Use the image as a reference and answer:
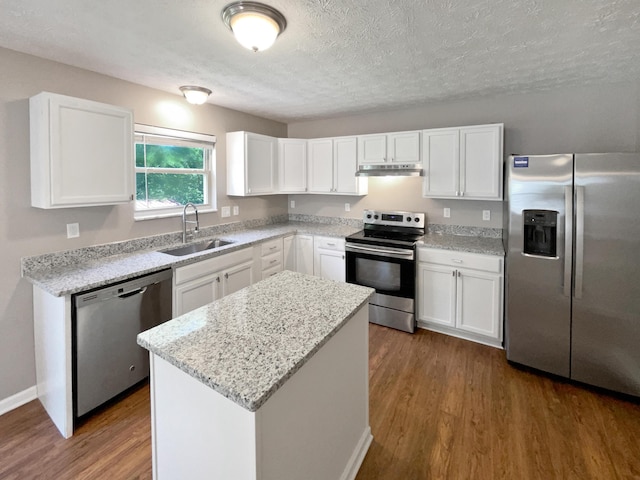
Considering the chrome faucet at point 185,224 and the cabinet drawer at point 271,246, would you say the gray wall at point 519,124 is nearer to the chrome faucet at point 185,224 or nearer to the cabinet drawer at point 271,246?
the cabinet drawer at point 271,246

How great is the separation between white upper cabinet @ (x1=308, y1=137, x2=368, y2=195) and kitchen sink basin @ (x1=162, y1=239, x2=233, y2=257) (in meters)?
1.47

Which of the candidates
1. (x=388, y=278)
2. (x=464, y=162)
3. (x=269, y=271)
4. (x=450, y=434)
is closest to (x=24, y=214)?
(x=269, y=271)

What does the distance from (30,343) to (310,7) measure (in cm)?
286

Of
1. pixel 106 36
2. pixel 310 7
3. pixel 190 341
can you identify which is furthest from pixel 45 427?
pixel 310 7

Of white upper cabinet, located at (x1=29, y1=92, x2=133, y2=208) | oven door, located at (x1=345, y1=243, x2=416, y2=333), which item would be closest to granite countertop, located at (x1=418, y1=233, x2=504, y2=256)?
oven door, located at (x1=345, y1=243, x2=416, y2=333)

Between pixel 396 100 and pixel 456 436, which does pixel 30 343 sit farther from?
pixel 396 100

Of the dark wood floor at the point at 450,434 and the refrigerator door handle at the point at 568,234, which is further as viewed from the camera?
the refrigerator door handle at the point at 568,234

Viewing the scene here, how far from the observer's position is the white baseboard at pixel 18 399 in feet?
7.22

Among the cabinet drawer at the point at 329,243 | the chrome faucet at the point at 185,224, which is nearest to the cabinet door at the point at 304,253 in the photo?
the cabinet drawer at the point at 329,243

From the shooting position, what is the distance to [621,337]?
7.56 ft

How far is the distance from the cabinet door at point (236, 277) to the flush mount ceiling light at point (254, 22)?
199cm

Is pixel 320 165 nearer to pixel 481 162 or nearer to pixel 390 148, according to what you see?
pixel 390 148

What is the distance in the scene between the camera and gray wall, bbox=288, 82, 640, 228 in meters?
2.92

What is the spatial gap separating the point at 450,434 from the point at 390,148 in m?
2.81
